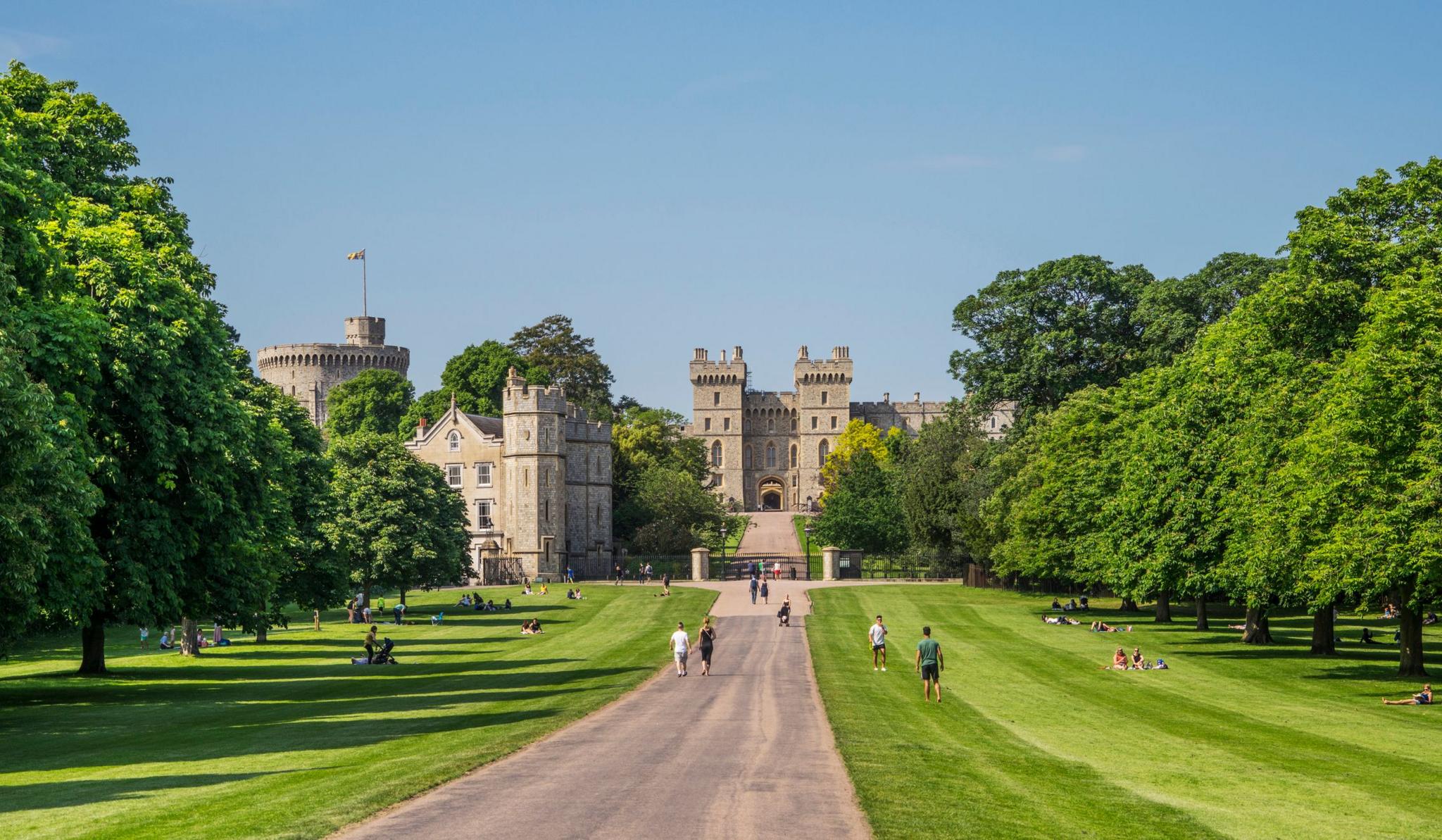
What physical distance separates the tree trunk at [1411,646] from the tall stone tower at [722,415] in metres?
137

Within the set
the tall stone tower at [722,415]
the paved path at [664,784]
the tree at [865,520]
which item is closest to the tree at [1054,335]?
the tree at [865,520]

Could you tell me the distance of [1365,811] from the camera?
65.0 feet

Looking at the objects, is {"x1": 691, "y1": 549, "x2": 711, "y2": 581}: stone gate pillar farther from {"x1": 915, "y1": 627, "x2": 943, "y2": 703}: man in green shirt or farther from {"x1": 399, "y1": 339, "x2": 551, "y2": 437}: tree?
{"x1": 915, "y1": 627, "x2": 943, "y2": 703}: man in green shirt

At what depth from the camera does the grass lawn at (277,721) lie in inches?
687

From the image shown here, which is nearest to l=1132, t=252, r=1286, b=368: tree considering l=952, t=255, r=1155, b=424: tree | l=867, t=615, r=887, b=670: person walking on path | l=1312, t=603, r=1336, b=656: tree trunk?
l=952, t=255, r=1155, b=424: tree

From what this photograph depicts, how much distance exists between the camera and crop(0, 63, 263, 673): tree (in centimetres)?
2922

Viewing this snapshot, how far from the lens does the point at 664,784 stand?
1864 cm

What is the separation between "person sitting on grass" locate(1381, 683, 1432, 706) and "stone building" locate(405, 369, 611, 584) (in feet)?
215

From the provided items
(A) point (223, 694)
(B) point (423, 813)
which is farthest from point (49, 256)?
(B) point (423, 813)

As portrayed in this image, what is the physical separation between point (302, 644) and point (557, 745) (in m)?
34.8

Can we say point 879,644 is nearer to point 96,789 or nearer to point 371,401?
point 96,789

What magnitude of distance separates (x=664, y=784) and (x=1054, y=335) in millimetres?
64845

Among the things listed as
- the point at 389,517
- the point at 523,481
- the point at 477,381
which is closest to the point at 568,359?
the point at 477,381

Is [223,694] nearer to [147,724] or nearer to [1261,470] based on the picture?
[147,724]
